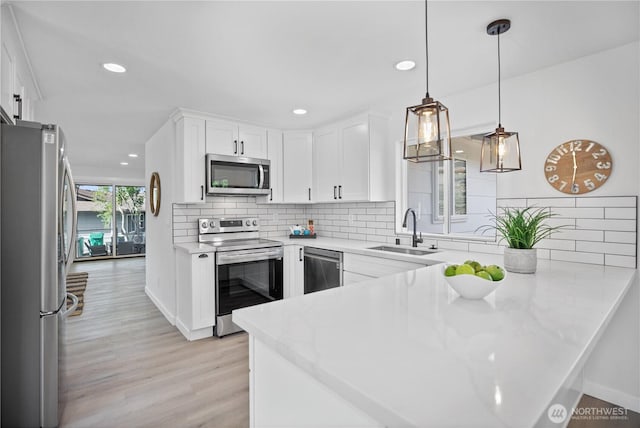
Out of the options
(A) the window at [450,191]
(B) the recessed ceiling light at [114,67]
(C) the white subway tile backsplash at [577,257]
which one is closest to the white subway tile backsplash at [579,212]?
(C) the white subway tile backsplash at [577,257]

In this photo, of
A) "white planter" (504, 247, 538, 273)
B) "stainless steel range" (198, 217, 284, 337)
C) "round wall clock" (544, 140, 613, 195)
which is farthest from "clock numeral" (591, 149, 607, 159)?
"stainless steel range" (198, 217, 284, 337)

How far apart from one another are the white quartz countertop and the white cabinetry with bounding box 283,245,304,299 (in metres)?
2.14

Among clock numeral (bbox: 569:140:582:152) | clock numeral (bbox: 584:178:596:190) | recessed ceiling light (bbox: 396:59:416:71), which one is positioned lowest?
clock numeral (bbox: 584:178:596:190)

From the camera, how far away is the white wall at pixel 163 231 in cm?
358

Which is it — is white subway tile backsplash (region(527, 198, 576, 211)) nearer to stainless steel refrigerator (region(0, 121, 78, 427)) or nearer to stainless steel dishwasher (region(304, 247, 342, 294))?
stainless steel dishwasher (region(304, 247, 342, 294))

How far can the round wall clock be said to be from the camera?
7.11ft

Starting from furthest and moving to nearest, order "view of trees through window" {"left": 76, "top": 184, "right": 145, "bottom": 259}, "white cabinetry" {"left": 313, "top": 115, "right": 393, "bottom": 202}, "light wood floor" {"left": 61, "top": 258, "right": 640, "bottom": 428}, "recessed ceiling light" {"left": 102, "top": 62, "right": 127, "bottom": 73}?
1. "view of trees through window" {"left": 76, "top": 184, "right": 145, "bottom": 259}
2. "white cabinetry" {"left": 313, "top": 115, "right": 393, "bottom": 202}
3. "recessed ceiling light" {"left": 102, "top": 62, "right": 127, "bottom": 73}
4. "light wood floor" {"left": 61, "top": 258, "right": 640, "bottom": 428}

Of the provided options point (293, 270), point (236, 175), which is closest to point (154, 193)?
point (236, 175)

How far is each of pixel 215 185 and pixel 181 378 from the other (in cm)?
183

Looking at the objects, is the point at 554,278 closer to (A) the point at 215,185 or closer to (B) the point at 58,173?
(B) the point at 58,173

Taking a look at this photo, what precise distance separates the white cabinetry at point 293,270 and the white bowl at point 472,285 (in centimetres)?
247

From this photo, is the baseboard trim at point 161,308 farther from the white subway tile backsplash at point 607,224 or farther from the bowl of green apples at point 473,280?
the white subway tile backsplash at point 607,224

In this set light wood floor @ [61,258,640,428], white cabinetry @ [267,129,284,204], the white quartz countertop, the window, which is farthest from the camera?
white cabinetry @ [267,129,284,204]

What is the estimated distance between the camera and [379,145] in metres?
3.47
